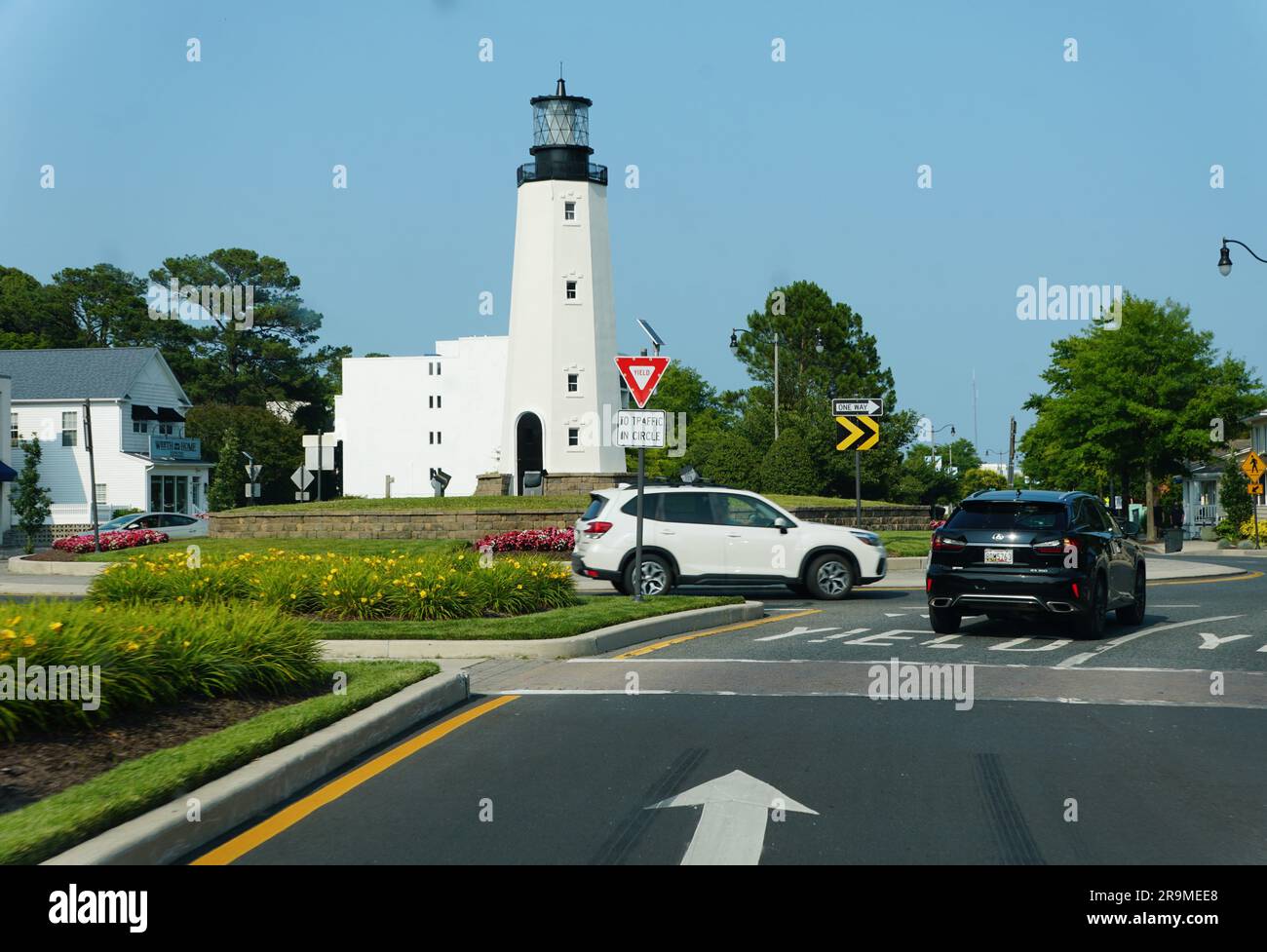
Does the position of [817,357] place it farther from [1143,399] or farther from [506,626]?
[506,626]

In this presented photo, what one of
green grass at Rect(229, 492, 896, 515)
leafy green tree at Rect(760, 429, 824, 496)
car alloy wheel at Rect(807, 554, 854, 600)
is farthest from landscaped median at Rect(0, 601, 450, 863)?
leafy green tree at Rect(760, 429, 824, 496)

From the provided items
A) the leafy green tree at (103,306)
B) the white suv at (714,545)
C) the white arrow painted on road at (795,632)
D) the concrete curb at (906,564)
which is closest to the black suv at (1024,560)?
the white arrow painted on road at (795,632)

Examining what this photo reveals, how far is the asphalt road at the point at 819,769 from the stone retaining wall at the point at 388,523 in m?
21.0

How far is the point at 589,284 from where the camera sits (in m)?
47.7

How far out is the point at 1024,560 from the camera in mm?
15070

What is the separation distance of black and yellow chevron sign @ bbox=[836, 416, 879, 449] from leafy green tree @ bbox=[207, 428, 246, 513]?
44374 mm

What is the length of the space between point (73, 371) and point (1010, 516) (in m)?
58.8

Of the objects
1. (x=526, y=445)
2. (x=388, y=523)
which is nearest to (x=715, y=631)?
(x=388, y=523)

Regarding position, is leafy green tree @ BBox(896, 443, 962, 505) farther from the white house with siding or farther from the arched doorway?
the white house with siding

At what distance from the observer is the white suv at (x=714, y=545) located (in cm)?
2008

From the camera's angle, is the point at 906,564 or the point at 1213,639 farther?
the point at 906,564

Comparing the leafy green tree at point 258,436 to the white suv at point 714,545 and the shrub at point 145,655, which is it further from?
the shrub at point 145,655

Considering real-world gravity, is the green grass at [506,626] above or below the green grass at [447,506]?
below
